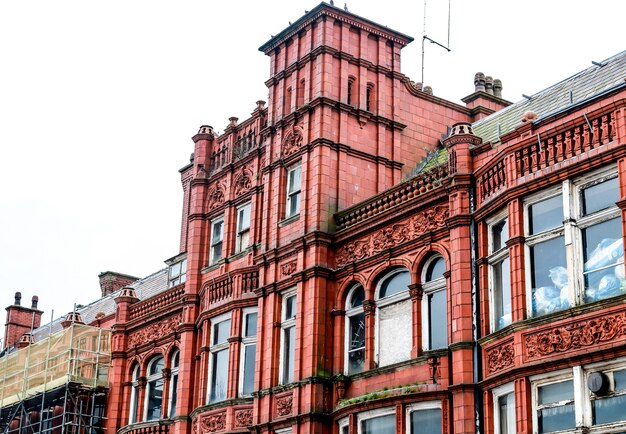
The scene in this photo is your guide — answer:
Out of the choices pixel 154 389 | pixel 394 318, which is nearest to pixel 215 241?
pixel 154 389

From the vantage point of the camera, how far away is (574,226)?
22328mm

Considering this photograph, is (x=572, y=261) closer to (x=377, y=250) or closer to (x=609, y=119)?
(x=609, y=119)

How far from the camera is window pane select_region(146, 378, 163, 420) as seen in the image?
38.6 metres

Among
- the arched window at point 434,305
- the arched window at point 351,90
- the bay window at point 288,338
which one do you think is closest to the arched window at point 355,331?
the bay window at point 288,338

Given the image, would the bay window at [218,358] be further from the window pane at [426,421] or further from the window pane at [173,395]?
the window pane at [426,421]

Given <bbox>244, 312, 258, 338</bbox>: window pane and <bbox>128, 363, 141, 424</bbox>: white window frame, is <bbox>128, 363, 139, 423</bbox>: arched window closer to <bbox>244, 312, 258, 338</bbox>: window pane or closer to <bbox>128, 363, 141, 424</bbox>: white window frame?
<bbox>128, 363, 141, 424</bbox>: white window frame

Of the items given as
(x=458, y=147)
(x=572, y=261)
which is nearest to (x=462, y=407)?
(x=572, y=261)

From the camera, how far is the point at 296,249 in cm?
3120

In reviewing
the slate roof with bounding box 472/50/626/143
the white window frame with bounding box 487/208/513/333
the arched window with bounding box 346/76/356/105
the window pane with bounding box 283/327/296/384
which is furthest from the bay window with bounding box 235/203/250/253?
the white window frame with bounding box 487/208/513/333

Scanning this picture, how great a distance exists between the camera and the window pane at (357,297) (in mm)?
29719

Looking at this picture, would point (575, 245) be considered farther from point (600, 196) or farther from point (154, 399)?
point (154, 399)

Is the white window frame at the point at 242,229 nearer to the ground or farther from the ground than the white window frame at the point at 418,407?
farther from the ground

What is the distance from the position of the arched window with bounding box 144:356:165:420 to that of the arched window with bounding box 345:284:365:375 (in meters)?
11.2

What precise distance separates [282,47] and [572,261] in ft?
52.6
